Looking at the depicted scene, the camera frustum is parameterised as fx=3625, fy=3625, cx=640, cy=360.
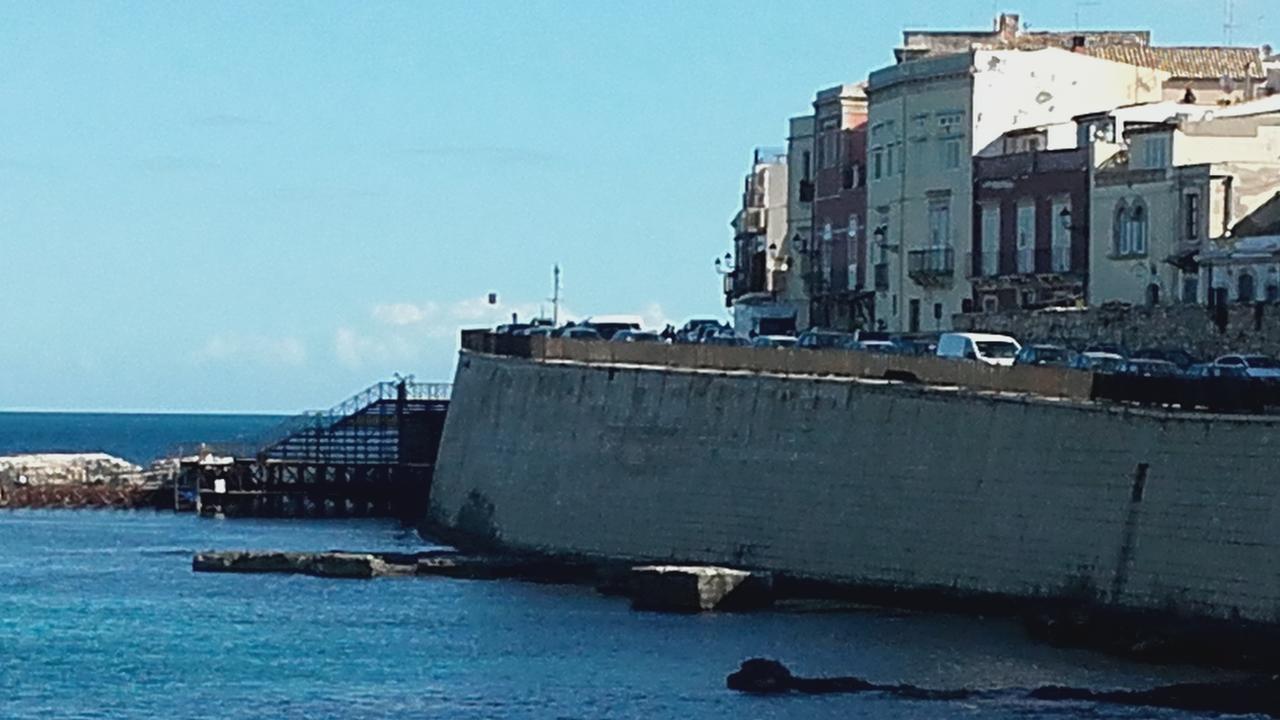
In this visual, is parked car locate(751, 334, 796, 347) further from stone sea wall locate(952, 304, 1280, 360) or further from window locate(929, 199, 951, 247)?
window locate(929, 199, 951, 247)

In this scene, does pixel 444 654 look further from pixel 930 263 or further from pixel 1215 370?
pixel 930 263

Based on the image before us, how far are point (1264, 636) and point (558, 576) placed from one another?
2105 centimetres

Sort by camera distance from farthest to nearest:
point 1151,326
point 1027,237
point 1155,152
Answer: point 1027,237 → point 1155,152 → point 1151,326

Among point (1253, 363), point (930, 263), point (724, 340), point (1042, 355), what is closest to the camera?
point (1253, 363)

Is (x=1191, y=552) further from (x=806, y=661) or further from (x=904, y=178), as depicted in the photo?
(x=904, y=178)

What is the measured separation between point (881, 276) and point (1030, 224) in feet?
23.4


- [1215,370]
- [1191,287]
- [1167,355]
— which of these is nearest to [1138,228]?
[1191,287]

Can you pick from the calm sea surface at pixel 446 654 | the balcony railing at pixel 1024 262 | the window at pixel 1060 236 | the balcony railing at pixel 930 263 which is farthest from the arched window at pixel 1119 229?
the calm sea surface at pixel 446 654

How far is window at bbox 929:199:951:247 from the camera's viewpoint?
8344 centimetres

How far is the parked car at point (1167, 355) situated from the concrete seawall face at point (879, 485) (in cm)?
673

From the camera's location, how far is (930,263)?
83.9 metres

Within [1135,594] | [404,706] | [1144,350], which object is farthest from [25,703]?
[1144,350]

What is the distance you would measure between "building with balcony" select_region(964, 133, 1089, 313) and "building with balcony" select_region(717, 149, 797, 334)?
42.3 feet

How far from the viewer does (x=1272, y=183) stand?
248 feet
